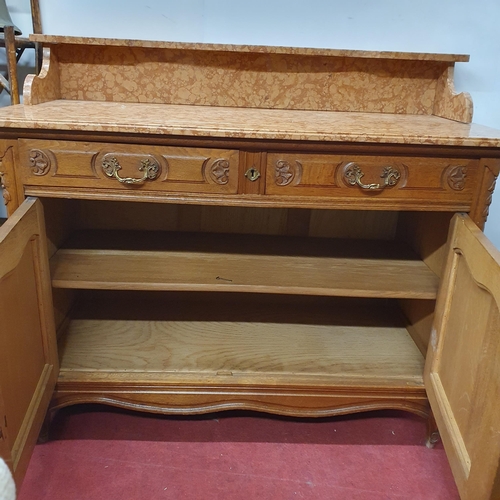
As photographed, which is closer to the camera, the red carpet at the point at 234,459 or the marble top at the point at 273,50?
the red carpet at the point at 234,459

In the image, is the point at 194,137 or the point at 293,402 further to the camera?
Result: the point at 293,402

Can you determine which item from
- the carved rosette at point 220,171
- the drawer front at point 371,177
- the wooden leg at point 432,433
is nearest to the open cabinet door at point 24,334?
the carved rosette at point 220,171

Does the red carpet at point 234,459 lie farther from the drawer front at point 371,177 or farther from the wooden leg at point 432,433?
the drawer front at point 371,177

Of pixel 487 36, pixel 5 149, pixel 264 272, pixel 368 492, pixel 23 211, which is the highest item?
pixel 487 36

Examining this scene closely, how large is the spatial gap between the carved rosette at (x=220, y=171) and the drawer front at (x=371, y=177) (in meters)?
0.09

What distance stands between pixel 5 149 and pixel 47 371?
19.7 inches

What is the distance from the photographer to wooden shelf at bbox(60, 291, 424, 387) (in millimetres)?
1195

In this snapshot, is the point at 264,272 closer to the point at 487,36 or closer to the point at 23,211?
the point at 23,211

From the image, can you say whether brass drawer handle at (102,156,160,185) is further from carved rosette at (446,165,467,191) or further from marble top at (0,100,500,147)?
carved rosette at (446,165,467,191)

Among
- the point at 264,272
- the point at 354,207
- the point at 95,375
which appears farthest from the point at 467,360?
the point at 95,375

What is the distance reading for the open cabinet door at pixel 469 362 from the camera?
2.49 ft

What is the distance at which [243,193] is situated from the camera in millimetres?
998

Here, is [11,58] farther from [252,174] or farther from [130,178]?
[252,174]

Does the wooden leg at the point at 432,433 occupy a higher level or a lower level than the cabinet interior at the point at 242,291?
lower
